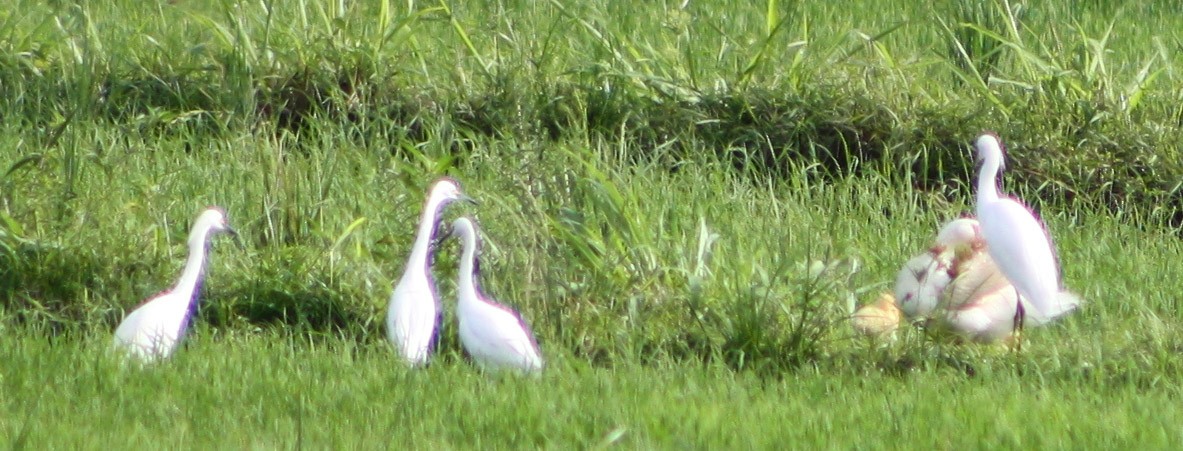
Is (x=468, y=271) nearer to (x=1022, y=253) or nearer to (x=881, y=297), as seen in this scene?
(x=881, y=297)

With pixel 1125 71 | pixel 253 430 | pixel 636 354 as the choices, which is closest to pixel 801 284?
pixel 636 354

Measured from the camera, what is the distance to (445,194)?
489 centimetres

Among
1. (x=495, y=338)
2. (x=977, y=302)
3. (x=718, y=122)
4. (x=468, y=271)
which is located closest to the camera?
(x=495, y=338)

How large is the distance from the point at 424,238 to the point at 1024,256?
1681 millimetres

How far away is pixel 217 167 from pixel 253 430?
2490mm

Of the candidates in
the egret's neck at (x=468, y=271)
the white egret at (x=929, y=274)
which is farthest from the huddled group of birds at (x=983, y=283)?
the egret's neck at (x=468, y=271)

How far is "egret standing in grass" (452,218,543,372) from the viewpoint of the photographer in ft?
14.1

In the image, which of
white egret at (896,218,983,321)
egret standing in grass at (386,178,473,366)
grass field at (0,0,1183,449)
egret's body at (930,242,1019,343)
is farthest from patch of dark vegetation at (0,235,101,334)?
egret's body at (930,242,1019,343)

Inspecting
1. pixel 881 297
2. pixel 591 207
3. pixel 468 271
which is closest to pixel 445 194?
pixel 468 271

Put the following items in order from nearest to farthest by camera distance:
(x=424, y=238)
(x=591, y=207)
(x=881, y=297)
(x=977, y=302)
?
1. (x=424, y=238)
2. (x=977, y=302)
3. (x=881, y=297)
4. (x=591, y=207)

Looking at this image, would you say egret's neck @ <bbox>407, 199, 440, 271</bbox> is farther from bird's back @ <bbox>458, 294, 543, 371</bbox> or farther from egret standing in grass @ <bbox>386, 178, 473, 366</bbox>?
bird's back @ <bbox>458, 294, 543, 371</bbox>

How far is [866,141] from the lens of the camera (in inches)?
263

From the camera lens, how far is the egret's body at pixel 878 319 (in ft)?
15.4

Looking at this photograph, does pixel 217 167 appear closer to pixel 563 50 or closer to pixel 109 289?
pixel 109 289
